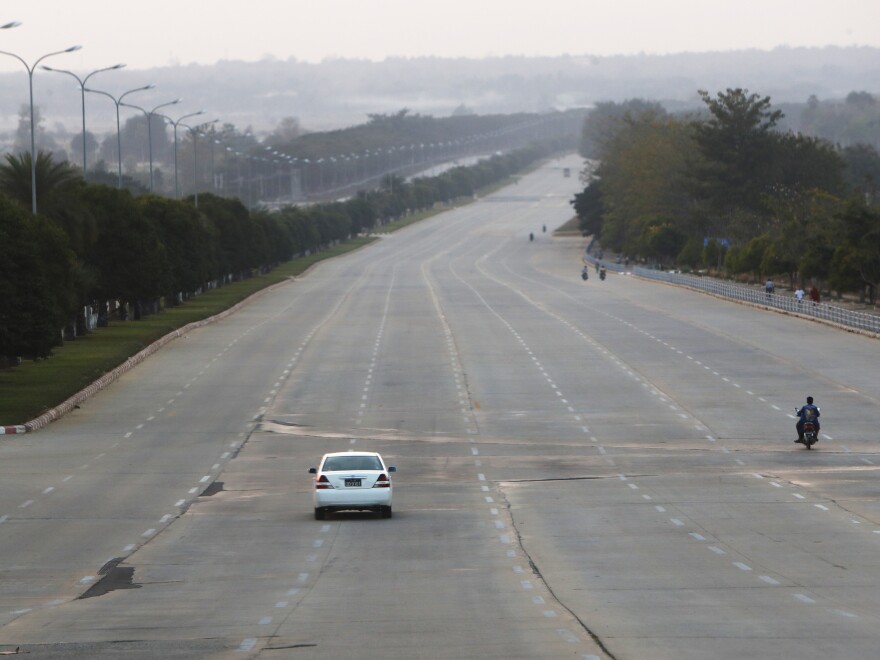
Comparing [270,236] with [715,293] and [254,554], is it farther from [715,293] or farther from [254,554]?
[254,554]

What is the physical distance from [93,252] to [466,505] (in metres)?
55.5

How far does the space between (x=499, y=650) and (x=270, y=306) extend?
8779 cm

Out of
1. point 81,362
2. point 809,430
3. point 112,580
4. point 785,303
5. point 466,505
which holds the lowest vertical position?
point 81,362

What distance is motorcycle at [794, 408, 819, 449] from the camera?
40.7 meters

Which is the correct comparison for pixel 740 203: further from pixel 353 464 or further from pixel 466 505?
pixel 353 464

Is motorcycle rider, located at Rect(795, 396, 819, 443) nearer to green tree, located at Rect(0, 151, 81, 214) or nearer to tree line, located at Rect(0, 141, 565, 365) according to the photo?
tree line, located at Rect(0, 141, 565, 365)

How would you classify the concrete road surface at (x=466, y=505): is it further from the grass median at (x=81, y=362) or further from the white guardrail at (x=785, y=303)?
the white guardrail at (x=785, y=303)

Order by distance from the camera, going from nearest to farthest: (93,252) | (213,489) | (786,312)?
1. (213,489)
2. (93,252)
3. (786,312)

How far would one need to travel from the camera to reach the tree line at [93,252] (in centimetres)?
5603

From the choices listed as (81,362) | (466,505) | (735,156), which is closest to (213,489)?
(466,505)

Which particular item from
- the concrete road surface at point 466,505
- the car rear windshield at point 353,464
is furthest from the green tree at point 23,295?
the car rear windshield at point 353,464

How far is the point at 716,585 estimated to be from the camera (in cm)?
2230

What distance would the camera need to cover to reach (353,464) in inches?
1233

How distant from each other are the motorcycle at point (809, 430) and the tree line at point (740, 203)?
170 feet
